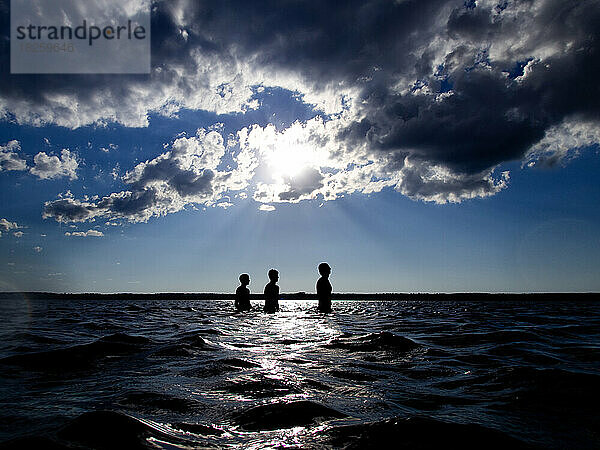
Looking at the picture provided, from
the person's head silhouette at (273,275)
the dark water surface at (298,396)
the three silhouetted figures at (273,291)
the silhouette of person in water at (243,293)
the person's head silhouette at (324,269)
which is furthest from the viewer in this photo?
the silhouette of person in water at (243,293)

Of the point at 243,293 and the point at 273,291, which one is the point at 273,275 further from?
the point at 243,293

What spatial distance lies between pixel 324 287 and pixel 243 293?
16.6 feet

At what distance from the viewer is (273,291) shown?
17.9 meters

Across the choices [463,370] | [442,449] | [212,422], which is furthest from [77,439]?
[463,370]

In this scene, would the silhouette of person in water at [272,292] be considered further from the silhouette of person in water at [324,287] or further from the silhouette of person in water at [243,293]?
the silhouette of person in water at [324,287]

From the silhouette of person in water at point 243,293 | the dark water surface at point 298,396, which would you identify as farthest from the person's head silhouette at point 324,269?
the dark water surface at point 298,396

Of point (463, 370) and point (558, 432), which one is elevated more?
point (558, 432)

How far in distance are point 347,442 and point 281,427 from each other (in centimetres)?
58

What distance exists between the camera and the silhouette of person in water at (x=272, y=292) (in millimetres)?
16906

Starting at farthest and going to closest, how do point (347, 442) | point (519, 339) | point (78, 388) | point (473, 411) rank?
point (519, 339) → point (78, 388) → point (473, 411) → point (347, 442)

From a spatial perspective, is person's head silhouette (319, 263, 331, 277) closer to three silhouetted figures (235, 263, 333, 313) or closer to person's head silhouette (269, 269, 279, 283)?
three silhouetted figures (235, 263, 333, 313)

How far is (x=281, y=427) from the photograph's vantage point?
2.78 metres

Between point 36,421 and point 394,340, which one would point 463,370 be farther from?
point 36,421

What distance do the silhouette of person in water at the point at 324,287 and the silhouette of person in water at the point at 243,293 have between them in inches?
147
